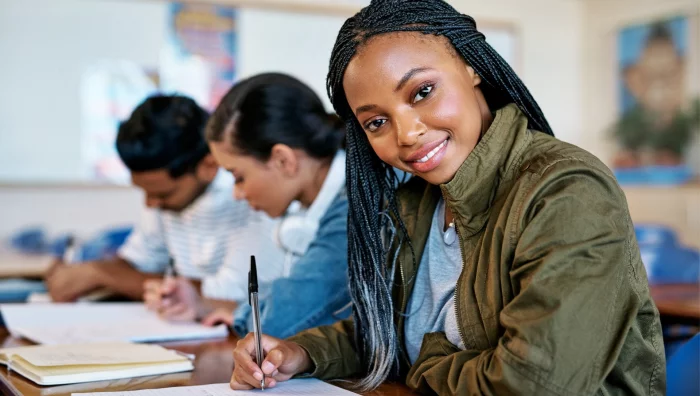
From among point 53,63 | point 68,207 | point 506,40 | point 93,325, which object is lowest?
point 68,207

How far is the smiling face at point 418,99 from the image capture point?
107 cm

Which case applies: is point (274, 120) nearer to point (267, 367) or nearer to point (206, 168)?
point (206, 168)

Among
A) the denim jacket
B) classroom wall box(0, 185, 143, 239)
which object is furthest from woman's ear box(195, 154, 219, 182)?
classroom wall box(0, 185, 143, 239)

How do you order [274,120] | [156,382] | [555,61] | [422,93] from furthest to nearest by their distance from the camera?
1. [555,61]
2. [274,120]
3. [156,382]
4. [422,93]

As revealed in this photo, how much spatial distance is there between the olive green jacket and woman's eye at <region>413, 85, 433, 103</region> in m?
0.10

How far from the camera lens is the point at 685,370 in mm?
1292

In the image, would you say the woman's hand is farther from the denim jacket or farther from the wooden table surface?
the denim jacket

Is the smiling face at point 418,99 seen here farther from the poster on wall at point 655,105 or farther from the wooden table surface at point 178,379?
the poster on wall at point 655,105

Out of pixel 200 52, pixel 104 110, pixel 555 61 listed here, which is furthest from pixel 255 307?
pixel 555 61

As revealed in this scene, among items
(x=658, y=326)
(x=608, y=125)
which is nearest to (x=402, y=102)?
(x=658, y=326)

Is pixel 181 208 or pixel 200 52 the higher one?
pixel 200 52

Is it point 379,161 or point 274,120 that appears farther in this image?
point 274,120

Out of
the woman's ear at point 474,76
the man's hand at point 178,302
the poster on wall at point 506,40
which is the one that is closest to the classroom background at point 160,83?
the poster on wall at point 506,40

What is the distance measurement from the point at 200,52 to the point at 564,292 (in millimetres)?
4531
